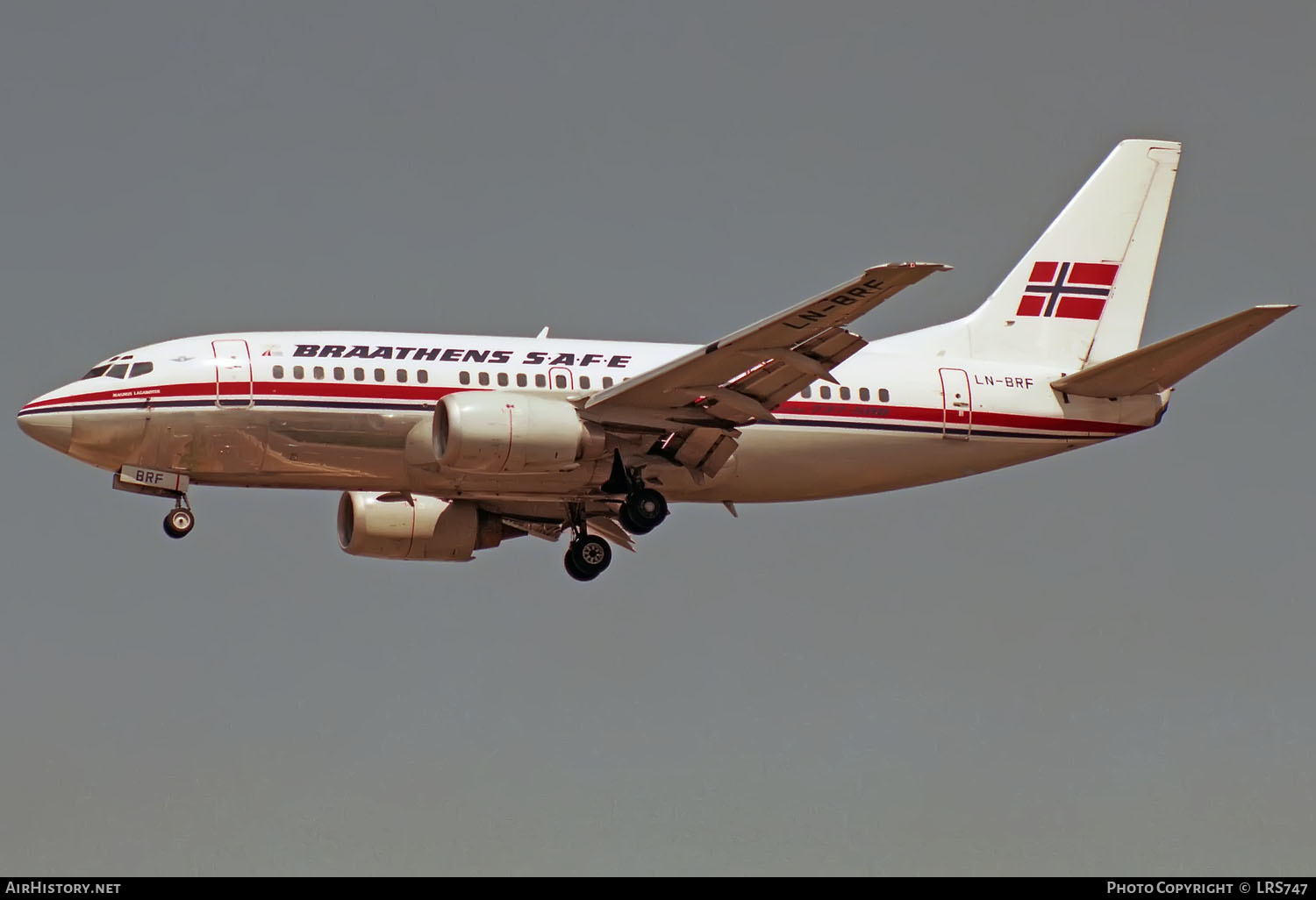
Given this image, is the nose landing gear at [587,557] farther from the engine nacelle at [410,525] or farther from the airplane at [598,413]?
the engine nacelle at [410,525]

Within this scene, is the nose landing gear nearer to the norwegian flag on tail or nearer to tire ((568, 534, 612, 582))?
tire ((568, 534, 612, 582))

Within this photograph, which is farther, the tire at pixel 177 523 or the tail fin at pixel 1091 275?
the tail fin at pixel 1091 275

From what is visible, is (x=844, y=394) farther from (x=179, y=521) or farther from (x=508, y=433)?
(x=179, y=521)

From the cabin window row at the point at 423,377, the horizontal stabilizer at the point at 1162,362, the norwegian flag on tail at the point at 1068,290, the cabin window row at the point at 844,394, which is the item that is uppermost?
the norwegian flag on tail at the point at 1068,290

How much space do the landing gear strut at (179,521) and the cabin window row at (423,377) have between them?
2.97m

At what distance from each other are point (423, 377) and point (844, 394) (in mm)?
8219

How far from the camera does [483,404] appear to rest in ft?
115

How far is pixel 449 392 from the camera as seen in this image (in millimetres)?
36469

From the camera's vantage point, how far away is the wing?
33406 millimetres

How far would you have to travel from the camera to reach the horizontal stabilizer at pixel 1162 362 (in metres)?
36.0

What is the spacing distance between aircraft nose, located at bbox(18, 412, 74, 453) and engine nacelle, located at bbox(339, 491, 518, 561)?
281 inches

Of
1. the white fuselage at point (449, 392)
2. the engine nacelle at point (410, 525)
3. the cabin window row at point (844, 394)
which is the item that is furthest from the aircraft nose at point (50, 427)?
the cabin window row at point (844, 394)

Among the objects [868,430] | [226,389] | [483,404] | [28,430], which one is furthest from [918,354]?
[28,430]

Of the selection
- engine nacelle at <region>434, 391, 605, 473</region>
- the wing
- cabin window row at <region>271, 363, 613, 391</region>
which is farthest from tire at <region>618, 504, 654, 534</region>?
cabin window row at <region>271, 363, 613, 391</region>
